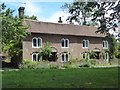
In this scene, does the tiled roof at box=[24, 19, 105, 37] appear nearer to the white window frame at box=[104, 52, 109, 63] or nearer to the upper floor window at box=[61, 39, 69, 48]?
the upper floor window at box=[61, 39, 69, 48]

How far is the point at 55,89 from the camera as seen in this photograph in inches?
497

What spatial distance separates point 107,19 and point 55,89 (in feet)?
11.4

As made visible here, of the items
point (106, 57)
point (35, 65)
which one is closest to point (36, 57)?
point (35, 65)

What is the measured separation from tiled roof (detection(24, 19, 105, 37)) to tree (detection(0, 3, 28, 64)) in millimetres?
3656

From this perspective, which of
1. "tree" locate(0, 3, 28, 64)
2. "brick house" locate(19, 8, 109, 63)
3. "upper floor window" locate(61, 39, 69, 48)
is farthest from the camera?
"upper floor window" locate(61, 39, 69, 48)

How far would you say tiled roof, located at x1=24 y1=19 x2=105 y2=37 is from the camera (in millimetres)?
45094

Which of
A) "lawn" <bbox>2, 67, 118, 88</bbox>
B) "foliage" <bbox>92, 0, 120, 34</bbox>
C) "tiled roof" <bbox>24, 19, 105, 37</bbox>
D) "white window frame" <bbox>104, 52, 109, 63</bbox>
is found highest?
"tiled roof" <bbox>24, 19, 105, 37</bbox>

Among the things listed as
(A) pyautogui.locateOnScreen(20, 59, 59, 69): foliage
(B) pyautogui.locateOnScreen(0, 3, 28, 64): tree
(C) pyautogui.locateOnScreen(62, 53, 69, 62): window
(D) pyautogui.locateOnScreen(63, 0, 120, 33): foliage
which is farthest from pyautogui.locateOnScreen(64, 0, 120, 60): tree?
(C) pyautogui.locateOnScreen(62, 53, 69, 62): window

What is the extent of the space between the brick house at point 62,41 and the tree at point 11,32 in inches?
73.3

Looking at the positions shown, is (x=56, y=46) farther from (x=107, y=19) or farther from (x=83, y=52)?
(x=107, y=19)

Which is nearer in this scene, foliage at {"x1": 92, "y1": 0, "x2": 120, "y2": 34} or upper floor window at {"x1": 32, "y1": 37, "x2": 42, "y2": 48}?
foliage at {"x1": 92, "y1": 0, "x2": 120, "y2": 34}

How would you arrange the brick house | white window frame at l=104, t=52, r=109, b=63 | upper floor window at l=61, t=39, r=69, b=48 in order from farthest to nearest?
white window frame at l=104, t=52, r=109, b=63 → upper floor window at l=61, t=39, r=69, b=48 → the brick house

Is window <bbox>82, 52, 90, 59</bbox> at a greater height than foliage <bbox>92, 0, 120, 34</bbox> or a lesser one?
lesser

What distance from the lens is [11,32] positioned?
120ft
